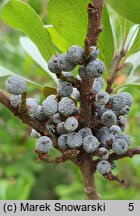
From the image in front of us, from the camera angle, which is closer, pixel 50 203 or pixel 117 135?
pixel 117 135

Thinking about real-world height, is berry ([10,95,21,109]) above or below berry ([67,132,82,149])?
above

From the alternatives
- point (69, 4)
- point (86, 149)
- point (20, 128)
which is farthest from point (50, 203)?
point (20, 128)

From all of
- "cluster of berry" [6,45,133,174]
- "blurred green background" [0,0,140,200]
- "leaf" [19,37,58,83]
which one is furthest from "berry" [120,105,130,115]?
"blurred green background" [0,0,140,200]

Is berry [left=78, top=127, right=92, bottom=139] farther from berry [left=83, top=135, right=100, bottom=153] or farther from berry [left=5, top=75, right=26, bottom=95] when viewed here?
A: berry [left=5, top=75, right=26, bottom=95]

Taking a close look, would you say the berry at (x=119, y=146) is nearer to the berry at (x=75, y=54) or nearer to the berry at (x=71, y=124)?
the berry at (x=71, y=124)

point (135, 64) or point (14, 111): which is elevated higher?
point (135, 64)

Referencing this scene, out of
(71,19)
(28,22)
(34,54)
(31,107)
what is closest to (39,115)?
(31,107)

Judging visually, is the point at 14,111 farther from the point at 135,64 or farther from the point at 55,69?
the point at 135,64
